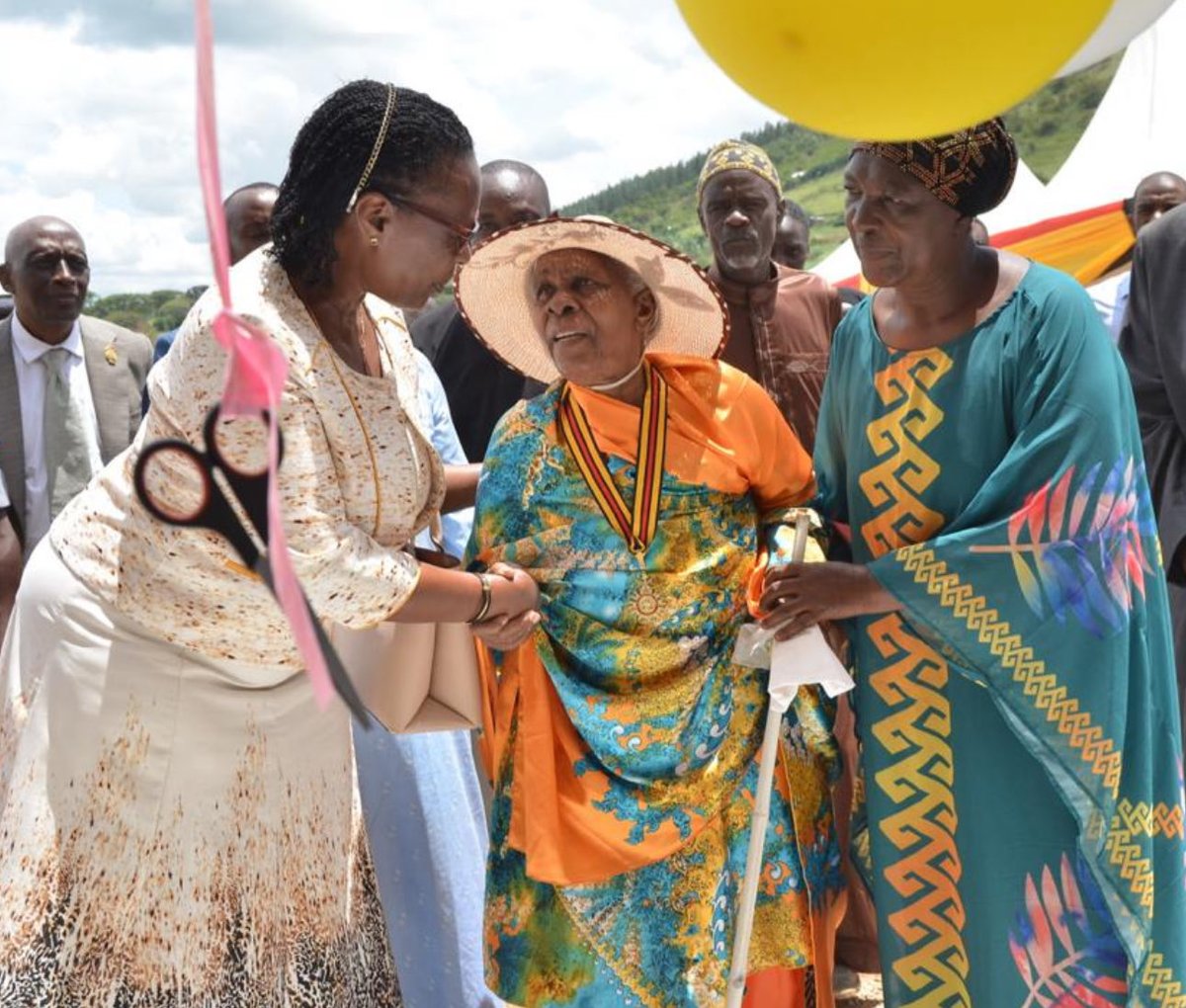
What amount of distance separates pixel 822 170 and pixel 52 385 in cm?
5906

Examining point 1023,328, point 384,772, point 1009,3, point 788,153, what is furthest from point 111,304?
point 788,153

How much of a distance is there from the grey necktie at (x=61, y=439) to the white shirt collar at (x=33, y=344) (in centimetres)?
2

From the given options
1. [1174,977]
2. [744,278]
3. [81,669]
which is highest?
[744,278]

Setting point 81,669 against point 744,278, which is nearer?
point 81,669

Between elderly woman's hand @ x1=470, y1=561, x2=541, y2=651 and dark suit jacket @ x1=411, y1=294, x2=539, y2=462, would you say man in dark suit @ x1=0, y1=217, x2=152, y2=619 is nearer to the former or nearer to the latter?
dark suit jacket @ x1=411, y1=294, x2=539, y2=462

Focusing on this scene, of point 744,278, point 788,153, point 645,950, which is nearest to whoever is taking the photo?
point 645,950

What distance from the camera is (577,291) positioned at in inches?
133

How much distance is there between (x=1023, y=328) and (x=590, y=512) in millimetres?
995

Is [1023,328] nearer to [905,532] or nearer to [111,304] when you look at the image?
[905,532]

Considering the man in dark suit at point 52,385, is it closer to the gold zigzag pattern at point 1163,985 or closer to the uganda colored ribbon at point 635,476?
the uganda colored ribbon at point 635,476

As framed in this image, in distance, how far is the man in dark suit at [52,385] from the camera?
6113 mm

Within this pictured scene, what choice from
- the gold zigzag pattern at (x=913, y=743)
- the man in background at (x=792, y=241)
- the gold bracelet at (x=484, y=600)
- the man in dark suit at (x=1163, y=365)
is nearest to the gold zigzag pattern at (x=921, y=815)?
the gold zigzag pattern at (x=913, y=743)

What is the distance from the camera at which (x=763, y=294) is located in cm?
511

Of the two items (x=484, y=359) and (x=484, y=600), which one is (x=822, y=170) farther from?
(x=484, y=600)
